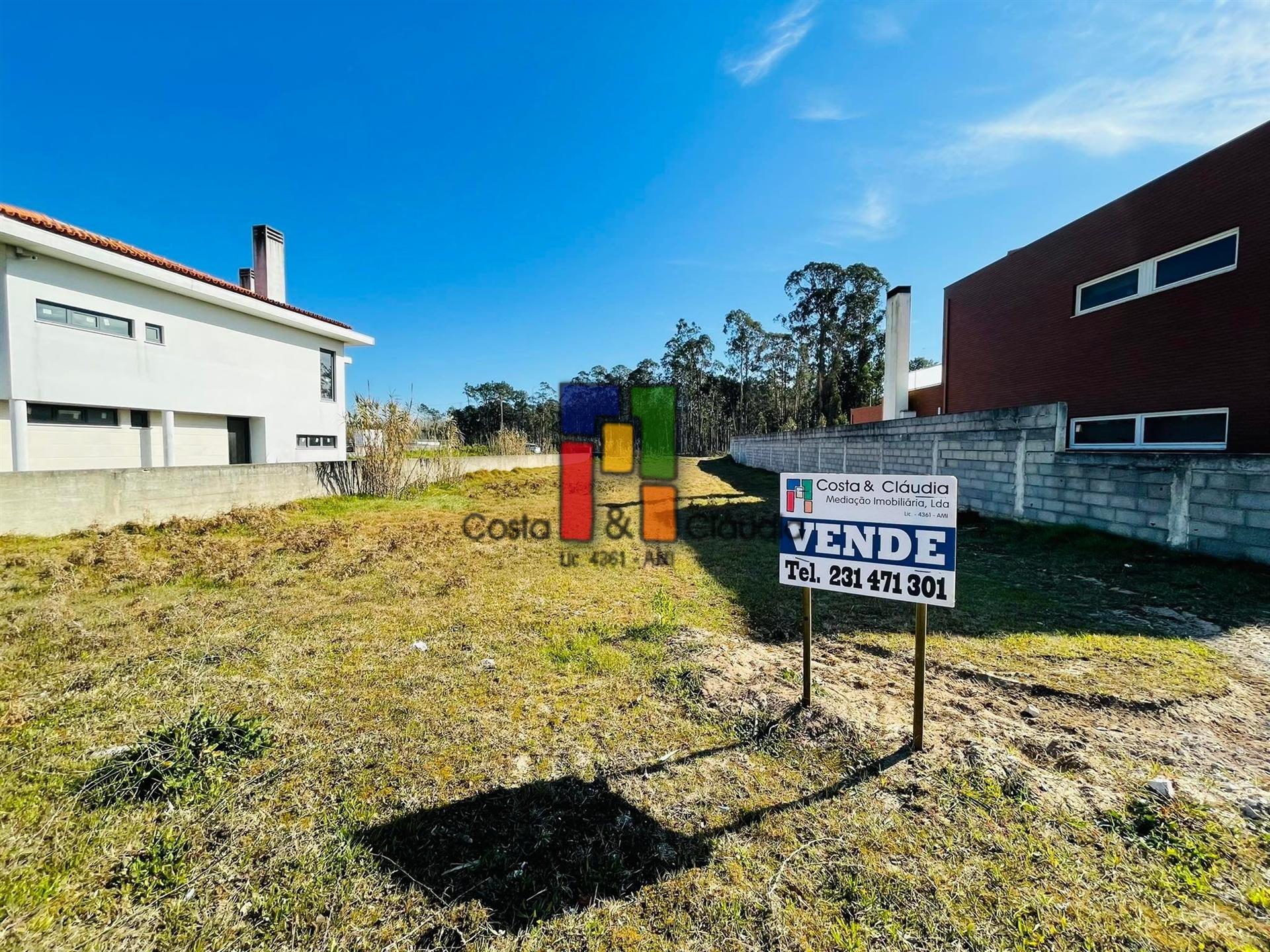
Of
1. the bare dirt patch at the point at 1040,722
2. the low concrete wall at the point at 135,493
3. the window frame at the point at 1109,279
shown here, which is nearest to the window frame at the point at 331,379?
the low concrete wall at the point at 135,493

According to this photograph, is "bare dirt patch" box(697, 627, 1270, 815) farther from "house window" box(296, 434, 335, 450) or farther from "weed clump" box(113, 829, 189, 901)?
"house window" box(296, 434, 335, 450)

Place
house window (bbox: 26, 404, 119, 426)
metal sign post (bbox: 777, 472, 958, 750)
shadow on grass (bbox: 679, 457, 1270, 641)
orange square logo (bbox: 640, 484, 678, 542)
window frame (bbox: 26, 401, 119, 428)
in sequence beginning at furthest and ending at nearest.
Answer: house window (bbox: 26, 404, 119, 426)
window frame (bbox: 26, 401, 119, 428)
orange square logo (bbox: 640, 484, 678, 542)
shadow on grass (bbox: 679, 457, 1270, 641)
metal sign post (bbox: 777, 472, 958, 750)

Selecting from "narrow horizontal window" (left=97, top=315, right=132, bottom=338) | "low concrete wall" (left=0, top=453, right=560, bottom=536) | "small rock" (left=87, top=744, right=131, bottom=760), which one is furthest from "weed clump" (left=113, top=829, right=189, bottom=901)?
"narrow horizontal window" (left=97, top=315, right=132, bottom=338)

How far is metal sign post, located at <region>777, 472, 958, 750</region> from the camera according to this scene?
221 centimetres

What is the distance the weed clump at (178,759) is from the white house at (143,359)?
1203 centimetres

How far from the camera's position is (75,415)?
10.4 m

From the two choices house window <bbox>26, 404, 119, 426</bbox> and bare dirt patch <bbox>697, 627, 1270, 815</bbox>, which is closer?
bare dirt patch <bbox>697, 627, 1270, 815</bbox>

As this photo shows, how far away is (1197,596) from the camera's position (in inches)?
164

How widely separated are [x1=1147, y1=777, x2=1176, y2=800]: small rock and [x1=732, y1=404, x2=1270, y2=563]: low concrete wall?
14.9 feet

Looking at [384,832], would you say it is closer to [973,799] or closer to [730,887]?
[730,887]

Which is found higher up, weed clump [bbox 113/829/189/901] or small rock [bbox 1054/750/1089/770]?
small rock [bbox 1054/750/1089/770]

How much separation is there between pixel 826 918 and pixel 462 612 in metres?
3.54

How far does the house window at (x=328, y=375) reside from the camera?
16609mm

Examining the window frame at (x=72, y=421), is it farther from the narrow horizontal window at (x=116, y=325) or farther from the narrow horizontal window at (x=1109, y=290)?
the narrow horizontal window at (x=1109, y=290)
